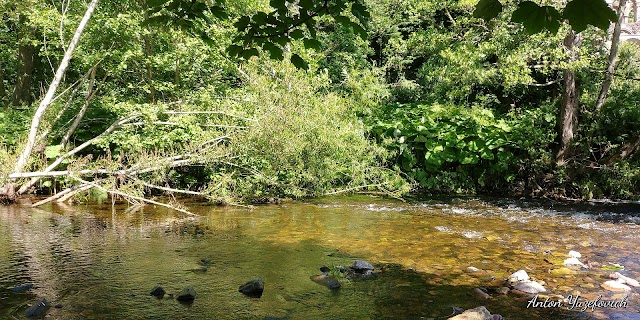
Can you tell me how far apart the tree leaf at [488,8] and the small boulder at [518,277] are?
122 inches

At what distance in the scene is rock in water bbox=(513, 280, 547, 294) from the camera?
3941mm

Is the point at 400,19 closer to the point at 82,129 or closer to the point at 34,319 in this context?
the point at 82,129

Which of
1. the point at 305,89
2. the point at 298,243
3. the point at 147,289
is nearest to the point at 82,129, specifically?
the point at 305,89

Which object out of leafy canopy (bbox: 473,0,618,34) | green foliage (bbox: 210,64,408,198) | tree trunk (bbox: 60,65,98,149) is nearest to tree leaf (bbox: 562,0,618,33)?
leafy canopy (bbox: 473,0,618,34)

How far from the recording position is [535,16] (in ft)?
5.12

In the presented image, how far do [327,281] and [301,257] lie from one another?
3.03ft

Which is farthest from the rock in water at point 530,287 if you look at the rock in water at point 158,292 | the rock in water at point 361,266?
the rock in water at point 158,292

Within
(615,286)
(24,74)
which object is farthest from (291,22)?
(24,74)

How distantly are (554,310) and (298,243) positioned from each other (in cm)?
286

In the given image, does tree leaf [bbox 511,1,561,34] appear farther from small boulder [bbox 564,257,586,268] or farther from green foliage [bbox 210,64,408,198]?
green foliage [bbox 210,64,408,198]

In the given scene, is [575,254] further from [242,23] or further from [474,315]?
[242,23]

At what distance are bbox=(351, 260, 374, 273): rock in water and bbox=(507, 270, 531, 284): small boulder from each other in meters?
1.17

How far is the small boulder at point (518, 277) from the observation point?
13.6ft

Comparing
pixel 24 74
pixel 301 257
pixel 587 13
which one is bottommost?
pixel 301 257
